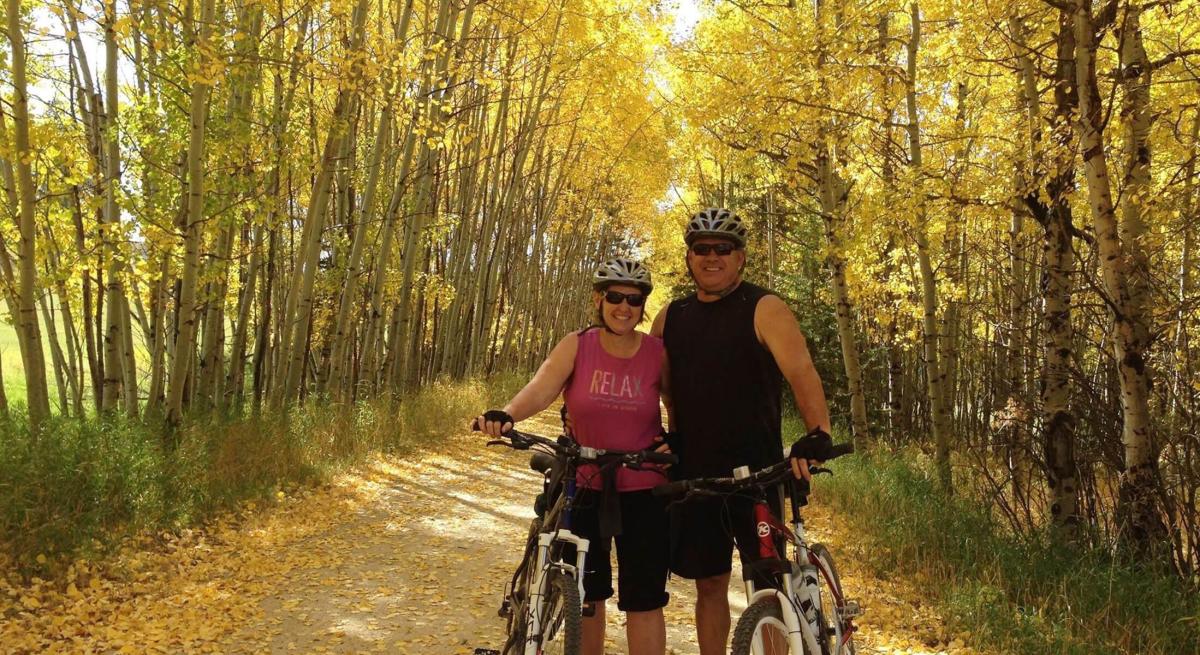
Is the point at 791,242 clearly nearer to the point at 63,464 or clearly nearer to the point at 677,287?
the point at 677,287

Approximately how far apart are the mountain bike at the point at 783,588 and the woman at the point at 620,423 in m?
0.34

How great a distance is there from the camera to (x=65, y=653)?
4.01 metres

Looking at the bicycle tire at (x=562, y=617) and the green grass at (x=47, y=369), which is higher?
the green grass at (x=47, y=369)

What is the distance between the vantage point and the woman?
2943mm

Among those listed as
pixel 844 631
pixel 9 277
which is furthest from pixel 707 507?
pixel 9 277

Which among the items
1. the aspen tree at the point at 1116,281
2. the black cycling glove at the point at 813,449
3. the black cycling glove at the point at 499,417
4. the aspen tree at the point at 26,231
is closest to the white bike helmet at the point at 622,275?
the black cycling glove at the point at 499,417

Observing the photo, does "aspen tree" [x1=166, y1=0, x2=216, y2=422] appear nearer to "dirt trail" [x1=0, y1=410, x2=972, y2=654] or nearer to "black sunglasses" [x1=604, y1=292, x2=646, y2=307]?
"dirt trail" [x1=0, y1=410, x2=972, y2=654]

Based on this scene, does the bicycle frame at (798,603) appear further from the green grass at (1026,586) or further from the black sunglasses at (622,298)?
the green grass at (1026,586)

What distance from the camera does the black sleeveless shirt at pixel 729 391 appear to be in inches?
112

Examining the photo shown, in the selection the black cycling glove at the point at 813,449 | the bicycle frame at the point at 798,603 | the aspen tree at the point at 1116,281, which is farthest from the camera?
the aspen tree at the point at 1116,281

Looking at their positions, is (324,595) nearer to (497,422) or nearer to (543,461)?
(543,461)

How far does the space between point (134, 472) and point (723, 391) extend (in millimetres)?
4926

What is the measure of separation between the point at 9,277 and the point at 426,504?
13.2ft

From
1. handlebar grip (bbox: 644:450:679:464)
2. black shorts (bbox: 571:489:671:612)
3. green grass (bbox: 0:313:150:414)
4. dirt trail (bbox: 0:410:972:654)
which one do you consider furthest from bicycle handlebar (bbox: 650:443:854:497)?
green grass (bbox: 0:313:150:414)
